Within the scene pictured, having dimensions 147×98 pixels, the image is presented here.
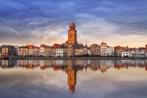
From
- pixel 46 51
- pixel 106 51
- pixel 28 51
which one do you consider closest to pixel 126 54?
pixel 106 51

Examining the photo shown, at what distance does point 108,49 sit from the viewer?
163250 millimetres

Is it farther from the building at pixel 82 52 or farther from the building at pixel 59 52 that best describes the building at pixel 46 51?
the building at pixel 82 52

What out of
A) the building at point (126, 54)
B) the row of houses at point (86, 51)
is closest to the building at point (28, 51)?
the row of houses at point (86, 51)

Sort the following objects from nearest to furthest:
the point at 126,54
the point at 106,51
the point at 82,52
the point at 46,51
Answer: the point at 82,52 < the point at 126,54 < the point at 106,51 < the point at 46,51

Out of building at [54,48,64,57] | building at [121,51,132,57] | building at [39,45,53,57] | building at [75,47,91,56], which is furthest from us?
building at [39,45,53,57]

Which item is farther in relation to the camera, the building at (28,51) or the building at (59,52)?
the building at (28,51)

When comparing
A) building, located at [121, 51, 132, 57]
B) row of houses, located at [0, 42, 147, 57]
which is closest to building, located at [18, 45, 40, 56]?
row of houses, located at [0, 42, 147, 57]

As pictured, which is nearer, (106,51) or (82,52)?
(82,52)

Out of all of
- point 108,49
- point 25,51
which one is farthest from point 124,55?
point 25,51

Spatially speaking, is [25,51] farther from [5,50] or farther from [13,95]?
[13,95]

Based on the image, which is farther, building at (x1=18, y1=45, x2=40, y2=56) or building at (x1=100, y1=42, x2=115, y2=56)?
building at (x1=18, y1=45, x2=40, y2=56)

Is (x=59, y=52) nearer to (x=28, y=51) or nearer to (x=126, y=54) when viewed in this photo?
(x=28, y=51)

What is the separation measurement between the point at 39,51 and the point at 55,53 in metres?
10.6

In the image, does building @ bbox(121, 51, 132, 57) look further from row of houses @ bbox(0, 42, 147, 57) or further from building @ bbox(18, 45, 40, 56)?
building @ bbox(18, 45, 40, 56)
